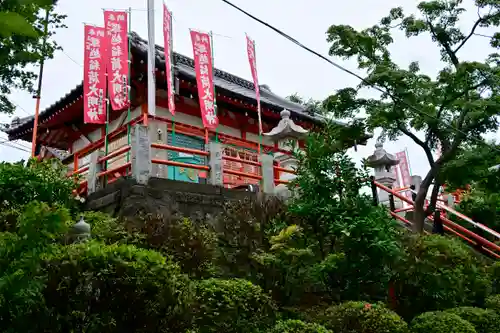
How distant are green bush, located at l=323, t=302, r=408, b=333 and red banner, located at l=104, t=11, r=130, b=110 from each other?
7149 millimetres

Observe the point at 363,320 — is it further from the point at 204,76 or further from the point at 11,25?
the point at 204,76

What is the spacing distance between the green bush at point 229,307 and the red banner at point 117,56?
22.2 ft

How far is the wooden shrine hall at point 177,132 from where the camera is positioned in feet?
34.3

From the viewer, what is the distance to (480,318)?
684 centimetres

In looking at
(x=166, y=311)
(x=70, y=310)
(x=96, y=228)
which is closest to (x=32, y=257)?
(x=70, y=310)

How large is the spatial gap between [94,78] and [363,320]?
8878 millimetres

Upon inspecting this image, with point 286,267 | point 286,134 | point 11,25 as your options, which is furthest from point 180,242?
point 286,134

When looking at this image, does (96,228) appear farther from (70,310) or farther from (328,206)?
(328,206)

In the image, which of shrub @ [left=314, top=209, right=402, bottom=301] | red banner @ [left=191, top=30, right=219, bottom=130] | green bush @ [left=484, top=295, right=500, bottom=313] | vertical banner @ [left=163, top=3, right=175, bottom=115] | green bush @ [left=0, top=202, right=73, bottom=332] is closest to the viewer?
green bush @ [left=0, top=202, right=73, bottom=332]

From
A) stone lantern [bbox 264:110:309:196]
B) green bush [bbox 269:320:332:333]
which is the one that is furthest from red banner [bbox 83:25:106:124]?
green bush [bbox 269:320:332:333]

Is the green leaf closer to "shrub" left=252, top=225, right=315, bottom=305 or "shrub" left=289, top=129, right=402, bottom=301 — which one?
"shrub" left=252, top=225, right=315, bottom=305

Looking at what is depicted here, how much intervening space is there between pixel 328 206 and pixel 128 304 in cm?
407

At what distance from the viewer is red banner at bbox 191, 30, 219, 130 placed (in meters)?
11.8

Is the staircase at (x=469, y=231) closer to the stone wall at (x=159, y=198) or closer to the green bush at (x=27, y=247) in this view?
the stone wall at (x=159, y=198)
